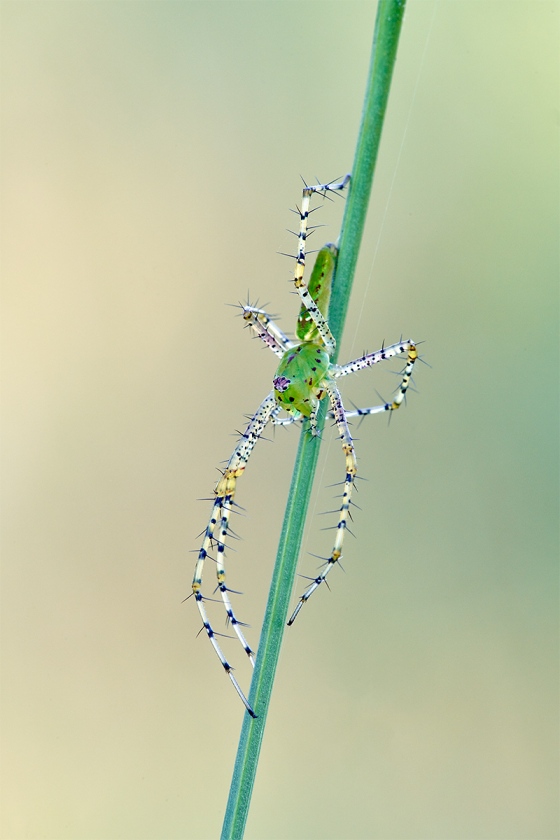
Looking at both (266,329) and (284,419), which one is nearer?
(284,419)

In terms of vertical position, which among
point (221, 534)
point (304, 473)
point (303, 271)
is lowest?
point (304, 473)

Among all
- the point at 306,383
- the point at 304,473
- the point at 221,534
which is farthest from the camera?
the point at 221,534

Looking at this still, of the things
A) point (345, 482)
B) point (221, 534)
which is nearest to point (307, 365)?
point (345, 482)

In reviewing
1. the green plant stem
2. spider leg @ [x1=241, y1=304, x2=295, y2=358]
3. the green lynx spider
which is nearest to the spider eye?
the green lynx spider

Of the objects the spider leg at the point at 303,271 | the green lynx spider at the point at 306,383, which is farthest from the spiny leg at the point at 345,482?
the spider leg at the point at 303,271

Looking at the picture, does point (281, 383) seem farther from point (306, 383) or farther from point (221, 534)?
point (221, 534)

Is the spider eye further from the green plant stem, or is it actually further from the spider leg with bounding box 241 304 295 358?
the green plant stem

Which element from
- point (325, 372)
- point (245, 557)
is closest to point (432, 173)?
point (245, 557)
